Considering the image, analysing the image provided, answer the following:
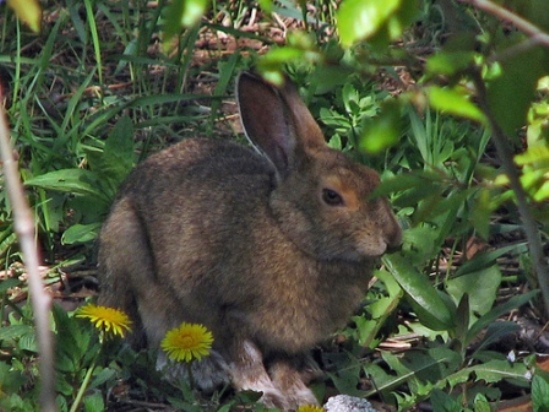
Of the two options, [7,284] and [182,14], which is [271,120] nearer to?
[7,284]

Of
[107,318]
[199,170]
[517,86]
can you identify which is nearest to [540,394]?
[107,318]

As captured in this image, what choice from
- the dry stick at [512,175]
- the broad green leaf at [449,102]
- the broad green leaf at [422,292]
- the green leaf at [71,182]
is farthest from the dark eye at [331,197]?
the broad green leaf at [449,102]

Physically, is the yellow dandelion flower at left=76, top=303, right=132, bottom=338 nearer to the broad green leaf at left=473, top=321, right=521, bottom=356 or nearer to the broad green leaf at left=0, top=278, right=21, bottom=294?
the broad green leaf at left=0, top=278, right=21, bottom=294

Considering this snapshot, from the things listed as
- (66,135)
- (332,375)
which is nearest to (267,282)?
(332,375)

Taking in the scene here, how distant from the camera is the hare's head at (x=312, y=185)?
433 centimetres

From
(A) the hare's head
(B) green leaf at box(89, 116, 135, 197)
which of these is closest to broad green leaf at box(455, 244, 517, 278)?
(A) the hare's head

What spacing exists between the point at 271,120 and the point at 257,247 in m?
0.52

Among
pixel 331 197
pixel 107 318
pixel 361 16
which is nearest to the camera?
pixel 361 16

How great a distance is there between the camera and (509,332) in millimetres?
4656

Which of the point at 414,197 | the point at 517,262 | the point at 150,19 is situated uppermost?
the point at 414,197

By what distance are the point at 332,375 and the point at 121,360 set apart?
2.66 ft

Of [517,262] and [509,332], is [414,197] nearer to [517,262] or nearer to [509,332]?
[509,332]

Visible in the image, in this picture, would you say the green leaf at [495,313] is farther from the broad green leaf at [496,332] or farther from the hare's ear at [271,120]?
the hare's ear at [271,120]

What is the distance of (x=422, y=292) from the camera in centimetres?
463
